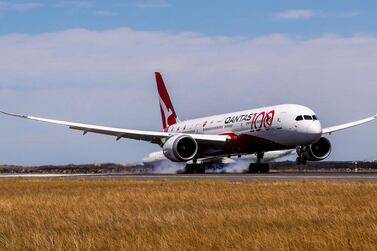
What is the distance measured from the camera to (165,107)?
233 ft

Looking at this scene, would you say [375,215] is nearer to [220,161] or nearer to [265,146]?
[265,146]

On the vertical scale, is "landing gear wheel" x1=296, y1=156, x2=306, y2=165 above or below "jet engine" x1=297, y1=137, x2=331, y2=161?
below

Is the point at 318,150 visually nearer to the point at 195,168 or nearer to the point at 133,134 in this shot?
the point at 195,168

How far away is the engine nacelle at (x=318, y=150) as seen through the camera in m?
55.2

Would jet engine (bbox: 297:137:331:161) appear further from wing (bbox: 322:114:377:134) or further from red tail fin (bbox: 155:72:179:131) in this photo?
red tail fin (bbox: 155:72:179:131)

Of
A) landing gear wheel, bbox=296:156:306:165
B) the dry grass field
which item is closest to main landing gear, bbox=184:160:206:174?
landing gear wheel, bbox=296:156:306:165

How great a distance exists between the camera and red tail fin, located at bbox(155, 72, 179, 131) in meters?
69.9

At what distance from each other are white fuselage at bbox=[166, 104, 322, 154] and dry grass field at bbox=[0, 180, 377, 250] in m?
24.8

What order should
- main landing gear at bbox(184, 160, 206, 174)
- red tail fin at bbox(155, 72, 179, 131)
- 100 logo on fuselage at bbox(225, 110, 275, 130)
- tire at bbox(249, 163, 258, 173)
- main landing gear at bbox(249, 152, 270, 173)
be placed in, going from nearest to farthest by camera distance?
100 logo on fuselage at bbox(225, 110, 275, 130) < main landing gear at bbox(249, 152, 270, 173) < tire at bbox(249, 163, 258, 173) < main landing gear at bbox(184, 160, 206, 174) < red tail fin at bbox(155, 72, 179, 131)

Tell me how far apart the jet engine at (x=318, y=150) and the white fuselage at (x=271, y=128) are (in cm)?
287

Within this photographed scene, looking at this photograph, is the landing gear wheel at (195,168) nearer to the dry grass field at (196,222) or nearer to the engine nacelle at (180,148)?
the engine nacelle at (180,148)

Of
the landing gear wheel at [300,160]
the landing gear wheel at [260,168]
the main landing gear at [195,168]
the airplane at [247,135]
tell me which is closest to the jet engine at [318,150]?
the airplane at [247,135]

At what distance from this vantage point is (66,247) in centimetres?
1191

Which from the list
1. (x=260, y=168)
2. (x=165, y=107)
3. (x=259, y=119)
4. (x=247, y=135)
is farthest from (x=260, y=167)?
(x=165, y=107)
